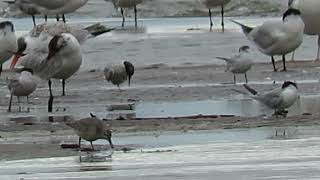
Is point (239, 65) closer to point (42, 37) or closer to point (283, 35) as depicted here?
point (283, 35)

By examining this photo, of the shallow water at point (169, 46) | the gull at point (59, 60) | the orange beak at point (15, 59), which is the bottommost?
the shallow water at point (169, 46)

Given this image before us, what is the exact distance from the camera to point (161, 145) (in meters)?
9.11

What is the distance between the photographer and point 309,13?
20.0 metres

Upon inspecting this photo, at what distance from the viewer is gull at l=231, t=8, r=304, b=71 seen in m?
16.5

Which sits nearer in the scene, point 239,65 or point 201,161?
point 201,161

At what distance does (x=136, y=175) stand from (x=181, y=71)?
29.9 feet

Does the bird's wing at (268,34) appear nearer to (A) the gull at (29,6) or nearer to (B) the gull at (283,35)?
(B) the gull at (283,35)

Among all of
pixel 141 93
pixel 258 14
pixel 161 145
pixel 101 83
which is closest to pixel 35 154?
pixel 161 145

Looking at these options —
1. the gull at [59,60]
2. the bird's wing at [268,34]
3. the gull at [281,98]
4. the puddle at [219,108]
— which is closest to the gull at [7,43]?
the gull at [59,60]

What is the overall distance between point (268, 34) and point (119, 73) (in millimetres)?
3160

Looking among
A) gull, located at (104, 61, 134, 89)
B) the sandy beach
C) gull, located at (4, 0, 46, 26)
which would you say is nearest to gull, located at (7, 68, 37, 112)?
the sandy beach

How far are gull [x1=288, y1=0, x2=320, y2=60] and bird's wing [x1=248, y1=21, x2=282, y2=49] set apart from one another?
2888 millimetres

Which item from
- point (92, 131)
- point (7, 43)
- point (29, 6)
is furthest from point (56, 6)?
point (92, 131)

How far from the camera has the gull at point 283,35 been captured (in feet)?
54.2
